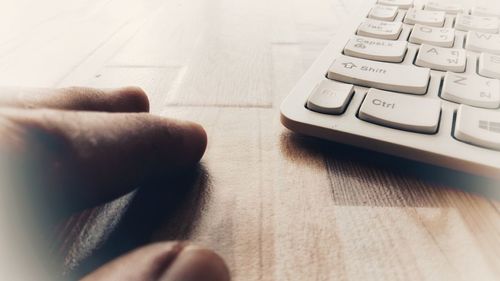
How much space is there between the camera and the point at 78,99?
234 millimetres

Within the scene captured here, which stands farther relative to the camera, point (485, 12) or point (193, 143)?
point (485, 12)

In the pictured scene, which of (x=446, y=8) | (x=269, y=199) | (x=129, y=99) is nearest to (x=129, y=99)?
(x=129, y=99)

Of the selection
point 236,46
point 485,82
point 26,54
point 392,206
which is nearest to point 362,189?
point 392,206

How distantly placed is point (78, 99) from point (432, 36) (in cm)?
26

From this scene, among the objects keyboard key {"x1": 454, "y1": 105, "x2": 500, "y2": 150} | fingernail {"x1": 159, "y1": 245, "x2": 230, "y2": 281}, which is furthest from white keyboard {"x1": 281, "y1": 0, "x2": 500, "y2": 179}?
fingernail {"x1": 159, "y1": 245, "x2": 230, "y2": 281}

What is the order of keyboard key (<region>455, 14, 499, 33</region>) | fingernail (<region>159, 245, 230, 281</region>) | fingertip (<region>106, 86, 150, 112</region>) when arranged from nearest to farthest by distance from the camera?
fingernail (<region>159, 245, 230, 281</region>), fingertip (<region>106, 86, 150, 112</region>), keyboard key (<region>455, 14, 499, 33</region>)

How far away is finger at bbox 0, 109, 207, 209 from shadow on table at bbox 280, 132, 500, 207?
7cm

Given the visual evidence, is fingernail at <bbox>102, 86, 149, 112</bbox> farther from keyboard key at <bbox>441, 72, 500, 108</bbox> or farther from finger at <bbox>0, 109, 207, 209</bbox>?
keyboard key at <bbox>441, 72, 500, 108</bbox>

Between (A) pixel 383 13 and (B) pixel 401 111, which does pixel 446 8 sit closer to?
(A) pixel 383 13

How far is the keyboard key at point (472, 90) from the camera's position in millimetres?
245

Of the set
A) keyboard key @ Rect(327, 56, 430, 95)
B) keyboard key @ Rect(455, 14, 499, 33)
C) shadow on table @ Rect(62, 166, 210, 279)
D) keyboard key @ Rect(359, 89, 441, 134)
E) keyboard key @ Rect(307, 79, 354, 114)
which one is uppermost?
keyboard key @ Rect(455, 14, 499, 33)

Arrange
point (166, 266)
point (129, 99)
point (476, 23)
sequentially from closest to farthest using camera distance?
1. point (166, 266)
2. point (129, 99)
3. point (476, 23)

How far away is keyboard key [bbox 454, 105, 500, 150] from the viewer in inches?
8.5

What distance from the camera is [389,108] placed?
0.79 feet
